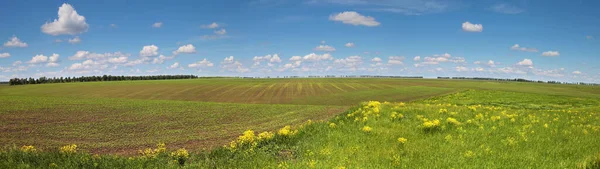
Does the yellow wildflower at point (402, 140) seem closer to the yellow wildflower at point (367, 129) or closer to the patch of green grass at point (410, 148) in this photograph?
the patch of green grass at point (410, 148)

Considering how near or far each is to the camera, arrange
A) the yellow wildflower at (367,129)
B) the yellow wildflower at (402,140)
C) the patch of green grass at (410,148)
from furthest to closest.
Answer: the yellow wildflower at (367,129) → the yellow wildflower at (402,140) → the patch of green grass at (410,148)

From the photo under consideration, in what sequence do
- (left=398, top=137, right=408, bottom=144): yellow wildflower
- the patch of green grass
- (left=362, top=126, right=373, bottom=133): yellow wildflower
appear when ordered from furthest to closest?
(left=362, top=126, right=373, bottom=133): yellow wildflower, (left=398, top=137, right=408, bottom=144): yellow wildflower, the patch of green grass

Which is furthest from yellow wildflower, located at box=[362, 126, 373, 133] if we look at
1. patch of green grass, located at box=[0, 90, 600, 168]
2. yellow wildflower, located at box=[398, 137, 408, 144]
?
yellow wildflower, located at box=[398, 137, 408, 144]

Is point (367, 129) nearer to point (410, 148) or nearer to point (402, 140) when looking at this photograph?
point (402, 140)

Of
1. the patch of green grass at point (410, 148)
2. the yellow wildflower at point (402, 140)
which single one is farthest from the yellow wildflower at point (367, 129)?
the yellow wildflower at point (402, 140)

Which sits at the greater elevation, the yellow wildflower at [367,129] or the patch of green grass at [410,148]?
the yellow wildflower at [367,129]

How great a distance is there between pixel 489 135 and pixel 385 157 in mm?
5818

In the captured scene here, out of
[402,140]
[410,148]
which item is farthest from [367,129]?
[410,148]

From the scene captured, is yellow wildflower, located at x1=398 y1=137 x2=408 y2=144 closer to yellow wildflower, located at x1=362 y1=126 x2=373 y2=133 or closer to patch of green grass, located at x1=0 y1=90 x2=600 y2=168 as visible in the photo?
patch of green grass, located at x1=0 y1=90 x2=600 y2=168

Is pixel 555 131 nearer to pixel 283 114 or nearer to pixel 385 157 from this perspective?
pixel 385 157

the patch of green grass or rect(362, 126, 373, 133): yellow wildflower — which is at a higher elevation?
rect(362, 126, 373, 133): yellow wildflower

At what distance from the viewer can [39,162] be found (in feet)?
38.1

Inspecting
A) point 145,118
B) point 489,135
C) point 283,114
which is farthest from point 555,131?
point 145,118

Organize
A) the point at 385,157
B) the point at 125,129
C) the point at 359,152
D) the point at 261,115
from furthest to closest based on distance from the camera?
the point at 261,115 < the point at 125,129 < the point at 359,152 < the point at 385,157
